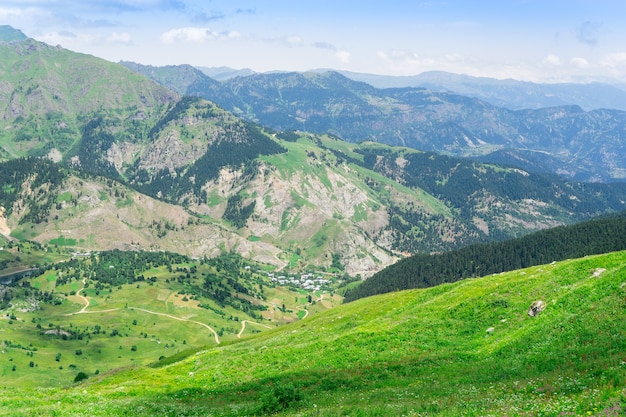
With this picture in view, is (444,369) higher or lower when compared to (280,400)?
higher

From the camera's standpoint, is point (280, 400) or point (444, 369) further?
point (444, 369)

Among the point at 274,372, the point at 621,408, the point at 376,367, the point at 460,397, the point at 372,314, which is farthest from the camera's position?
the point at 372,314

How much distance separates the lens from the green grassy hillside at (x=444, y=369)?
39781 mm

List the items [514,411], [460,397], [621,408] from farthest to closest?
[460,397] → [514,411] → [621,408]

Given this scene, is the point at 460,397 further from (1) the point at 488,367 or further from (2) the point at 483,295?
(2) the point at 483,295

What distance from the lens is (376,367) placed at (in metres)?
58.8

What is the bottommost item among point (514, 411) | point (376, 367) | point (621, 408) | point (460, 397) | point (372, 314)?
point (372, 314)

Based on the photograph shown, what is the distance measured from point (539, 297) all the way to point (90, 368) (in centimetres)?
18378

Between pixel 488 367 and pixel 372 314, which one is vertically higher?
pixel 488 367

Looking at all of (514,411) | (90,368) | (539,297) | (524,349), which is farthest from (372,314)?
(90,368)

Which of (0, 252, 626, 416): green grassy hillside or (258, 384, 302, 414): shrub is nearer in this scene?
(0, 252, 626, 416): green grassy hillside

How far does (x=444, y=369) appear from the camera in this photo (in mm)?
55188

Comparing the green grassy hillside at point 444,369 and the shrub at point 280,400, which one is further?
the shrub at point 280,400

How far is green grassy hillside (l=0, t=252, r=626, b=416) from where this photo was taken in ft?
131
